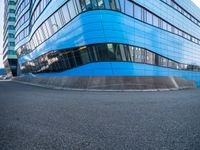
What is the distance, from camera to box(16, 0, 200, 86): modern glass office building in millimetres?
19266

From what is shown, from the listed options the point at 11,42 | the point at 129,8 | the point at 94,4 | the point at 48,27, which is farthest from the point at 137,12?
the point at 11,42

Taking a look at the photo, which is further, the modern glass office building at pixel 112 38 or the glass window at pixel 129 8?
the glass window at pixel 129 8

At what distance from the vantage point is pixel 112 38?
1912cm

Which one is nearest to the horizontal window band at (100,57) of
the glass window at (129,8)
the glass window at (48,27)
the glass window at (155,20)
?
the glass window at (48,27)

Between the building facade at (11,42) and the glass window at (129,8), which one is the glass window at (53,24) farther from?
the building facade at (11,42)

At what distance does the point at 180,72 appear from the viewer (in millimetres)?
33875

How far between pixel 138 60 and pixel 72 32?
11.6 m

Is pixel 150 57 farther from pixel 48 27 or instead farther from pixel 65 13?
pixel 48 27

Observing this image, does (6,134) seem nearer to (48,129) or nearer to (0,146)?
(0,146)

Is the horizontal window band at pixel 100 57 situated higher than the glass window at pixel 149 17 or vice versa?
the glass window at pixel 149 17

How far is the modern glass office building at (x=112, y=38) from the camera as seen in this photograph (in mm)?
19266

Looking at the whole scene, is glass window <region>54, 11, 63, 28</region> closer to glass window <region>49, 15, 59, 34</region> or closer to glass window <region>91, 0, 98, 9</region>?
glass window <region>49, 15, 59, 34</region>

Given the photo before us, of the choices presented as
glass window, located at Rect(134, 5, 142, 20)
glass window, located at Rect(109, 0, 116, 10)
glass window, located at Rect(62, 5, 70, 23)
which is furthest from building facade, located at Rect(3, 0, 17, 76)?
glass window, located at Rect(134, 5, 142, 20)

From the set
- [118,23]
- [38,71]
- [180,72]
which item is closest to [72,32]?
[118,23]
